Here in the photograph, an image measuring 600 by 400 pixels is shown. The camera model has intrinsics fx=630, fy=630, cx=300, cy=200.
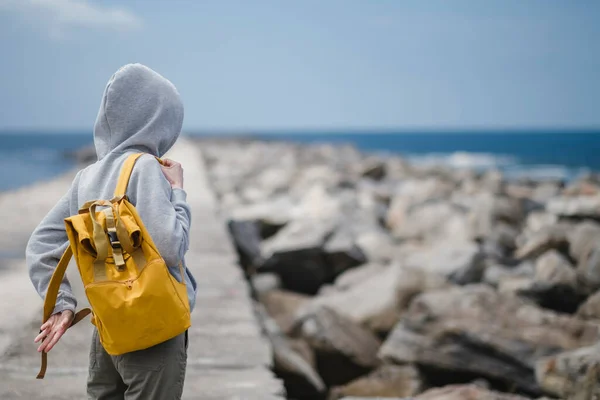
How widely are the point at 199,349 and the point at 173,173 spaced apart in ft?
5.23

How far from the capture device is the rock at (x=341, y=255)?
6.10m

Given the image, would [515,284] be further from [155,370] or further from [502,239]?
[155,370]

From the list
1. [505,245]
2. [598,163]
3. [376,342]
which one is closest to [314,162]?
[505,245]

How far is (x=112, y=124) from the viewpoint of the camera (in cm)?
167

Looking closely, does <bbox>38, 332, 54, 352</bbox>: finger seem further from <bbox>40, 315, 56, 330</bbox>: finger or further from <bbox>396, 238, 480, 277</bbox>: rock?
<bbox>396, 238, 480, 277</bbox>: rock

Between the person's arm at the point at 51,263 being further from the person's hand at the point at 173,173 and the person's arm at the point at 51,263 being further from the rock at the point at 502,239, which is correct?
the rock at the point at 502,239

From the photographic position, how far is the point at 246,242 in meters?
6.61

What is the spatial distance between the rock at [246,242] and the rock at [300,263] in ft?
0.73

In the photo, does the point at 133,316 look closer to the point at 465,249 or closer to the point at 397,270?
the point at 397,270

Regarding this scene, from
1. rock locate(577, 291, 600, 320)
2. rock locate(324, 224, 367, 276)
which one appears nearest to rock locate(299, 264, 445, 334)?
rock locate(324, 224, 367, 276)

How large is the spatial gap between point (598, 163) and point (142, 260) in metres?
36.3

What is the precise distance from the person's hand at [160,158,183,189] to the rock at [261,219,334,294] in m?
4.25

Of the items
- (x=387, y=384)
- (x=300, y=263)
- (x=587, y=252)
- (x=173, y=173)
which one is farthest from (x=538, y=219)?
(x=173, y=173)

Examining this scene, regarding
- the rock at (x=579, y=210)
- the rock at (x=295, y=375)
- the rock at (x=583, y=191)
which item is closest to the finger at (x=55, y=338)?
the rock at (x=295, y=375)
